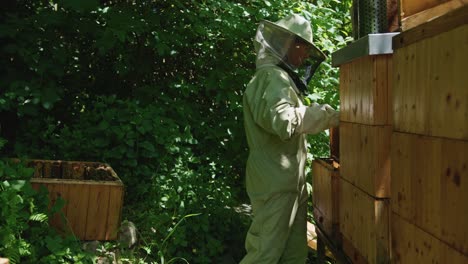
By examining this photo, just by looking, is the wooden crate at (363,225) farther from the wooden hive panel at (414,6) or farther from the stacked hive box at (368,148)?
the wooden hive panel at (414,6)

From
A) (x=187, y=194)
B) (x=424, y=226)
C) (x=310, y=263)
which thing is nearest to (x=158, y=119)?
(x=187, y=194)

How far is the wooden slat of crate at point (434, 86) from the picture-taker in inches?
68.5

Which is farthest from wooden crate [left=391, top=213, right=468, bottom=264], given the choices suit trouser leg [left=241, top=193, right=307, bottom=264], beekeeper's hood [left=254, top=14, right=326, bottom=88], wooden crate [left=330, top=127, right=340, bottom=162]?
beekeeper's hood [left=254, top=14, right=326, bottom=88]

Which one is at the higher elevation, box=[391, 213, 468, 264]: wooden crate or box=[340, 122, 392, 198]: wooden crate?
box=[340, 122, 392, 198]: wooden crate

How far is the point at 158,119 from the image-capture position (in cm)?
555

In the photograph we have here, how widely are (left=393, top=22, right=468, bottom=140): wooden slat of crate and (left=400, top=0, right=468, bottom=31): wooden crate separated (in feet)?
0.86

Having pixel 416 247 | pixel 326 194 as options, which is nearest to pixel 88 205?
pixel 326 194

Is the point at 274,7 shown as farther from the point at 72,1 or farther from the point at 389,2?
the point at 389,2

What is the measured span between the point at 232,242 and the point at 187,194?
69 cm

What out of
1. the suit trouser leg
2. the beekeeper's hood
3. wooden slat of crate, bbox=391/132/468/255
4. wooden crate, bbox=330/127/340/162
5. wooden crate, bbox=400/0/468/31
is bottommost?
the suit trouser leg

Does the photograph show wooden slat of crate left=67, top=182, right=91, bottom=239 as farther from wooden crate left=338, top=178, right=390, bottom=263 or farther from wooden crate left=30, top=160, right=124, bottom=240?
wooden crate left=338, top=178, right=390, bottom=263

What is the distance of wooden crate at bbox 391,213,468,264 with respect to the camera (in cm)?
185

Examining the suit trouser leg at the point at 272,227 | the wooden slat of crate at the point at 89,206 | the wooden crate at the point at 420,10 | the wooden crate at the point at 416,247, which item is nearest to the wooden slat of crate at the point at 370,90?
the wooden crate at the point at 420,10

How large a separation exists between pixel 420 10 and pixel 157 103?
3816 millimetres
